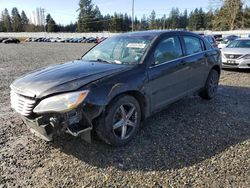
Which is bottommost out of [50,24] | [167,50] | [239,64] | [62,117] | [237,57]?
[239,64]

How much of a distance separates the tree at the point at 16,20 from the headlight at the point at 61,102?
118839mm

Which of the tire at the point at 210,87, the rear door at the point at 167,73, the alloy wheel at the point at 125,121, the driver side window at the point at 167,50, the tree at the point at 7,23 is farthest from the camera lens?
the tree at the point at 7,23

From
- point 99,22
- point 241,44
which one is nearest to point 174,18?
point 99,22

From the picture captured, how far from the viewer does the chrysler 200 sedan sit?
3266mm

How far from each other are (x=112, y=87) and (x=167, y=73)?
1307 millimetres

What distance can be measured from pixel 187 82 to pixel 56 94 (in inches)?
108

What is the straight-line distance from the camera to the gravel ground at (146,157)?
3111 millimetres

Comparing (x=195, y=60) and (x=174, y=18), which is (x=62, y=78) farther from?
(x=174, y=18)

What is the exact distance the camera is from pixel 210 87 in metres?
6.14

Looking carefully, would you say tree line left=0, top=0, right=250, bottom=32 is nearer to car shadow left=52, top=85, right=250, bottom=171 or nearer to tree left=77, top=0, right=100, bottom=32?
tree left=77, top=0, right=100, bottom=32

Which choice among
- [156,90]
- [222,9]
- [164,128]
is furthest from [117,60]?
[222,9]

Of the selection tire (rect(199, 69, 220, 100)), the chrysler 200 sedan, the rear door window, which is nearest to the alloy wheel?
the chrysler 200 sedan

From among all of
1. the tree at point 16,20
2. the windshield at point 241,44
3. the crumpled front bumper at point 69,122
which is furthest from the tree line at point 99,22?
the crumpled front bumper at point 69,122

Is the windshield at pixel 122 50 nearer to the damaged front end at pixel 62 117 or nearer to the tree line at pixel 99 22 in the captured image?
the damaged front end at pixel 62 117
